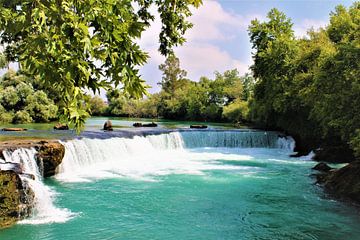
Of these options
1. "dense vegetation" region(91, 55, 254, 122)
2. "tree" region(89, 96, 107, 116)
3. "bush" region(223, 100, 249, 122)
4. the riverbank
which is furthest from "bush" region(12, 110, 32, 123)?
"tree" region(89, 96, 107, 116)

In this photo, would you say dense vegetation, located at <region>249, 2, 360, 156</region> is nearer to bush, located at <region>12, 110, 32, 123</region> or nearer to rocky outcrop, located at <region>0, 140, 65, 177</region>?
rocky outcrop, located at <region>0, 140, 65, 177</region>

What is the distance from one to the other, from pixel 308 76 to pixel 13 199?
2056cm

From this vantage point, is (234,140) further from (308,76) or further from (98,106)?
(98,106)

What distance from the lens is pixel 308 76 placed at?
25812 mm

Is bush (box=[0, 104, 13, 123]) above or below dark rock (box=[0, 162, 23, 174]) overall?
above

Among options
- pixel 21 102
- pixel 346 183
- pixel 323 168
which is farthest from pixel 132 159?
pixel 21 102

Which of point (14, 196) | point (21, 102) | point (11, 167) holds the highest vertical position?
point (21, 102)

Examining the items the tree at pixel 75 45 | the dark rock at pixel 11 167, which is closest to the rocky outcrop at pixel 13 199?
the dark rock at pixel 11 167

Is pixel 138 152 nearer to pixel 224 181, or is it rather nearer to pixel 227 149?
pixel 227 149

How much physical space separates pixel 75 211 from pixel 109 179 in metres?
5.30

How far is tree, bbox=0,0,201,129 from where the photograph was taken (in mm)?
2957

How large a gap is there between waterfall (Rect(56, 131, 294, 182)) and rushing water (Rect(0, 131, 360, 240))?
65mm

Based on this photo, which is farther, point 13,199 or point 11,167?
point 11,167

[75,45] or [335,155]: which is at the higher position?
[75,45]
